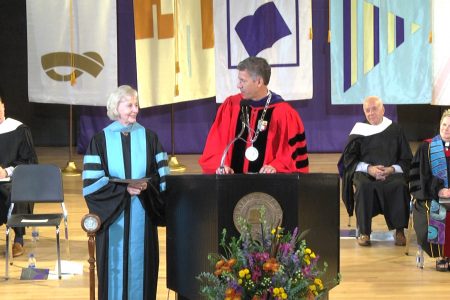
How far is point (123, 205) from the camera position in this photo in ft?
18.0

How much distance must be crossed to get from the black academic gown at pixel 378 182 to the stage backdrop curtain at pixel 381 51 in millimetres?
3834

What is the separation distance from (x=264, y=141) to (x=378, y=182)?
332cm

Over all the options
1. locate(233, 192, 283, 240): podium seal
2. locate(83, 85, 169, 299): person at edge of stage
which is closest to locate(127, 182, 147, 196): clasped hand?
locate(83, 85, 169, 299): person at edge of stage

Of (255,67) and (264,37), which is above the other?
(264,37)

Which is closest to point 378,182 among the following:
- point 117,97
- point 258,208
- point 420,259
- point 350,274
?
point 420,259

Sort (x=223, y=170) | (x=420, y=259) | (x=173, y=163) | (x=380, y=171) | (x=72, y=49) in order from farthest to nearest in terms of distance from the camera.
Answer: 1. (x=173, y=163)
2. (x=72, y=49)
3. (x=380, y=171)
4. (x=420, y=259)
5. (x=223, y=170)

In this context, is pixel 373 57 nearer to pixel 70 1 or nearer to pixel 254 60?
pixel 70 1

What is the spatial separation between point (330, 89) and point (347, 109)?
16.3 inches

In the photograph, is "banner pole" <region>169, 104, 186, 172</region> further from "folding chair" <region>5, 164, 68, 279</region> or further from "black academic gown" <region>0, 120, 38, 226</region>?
"folding chair" <region>5, 164, 68, 279</region>

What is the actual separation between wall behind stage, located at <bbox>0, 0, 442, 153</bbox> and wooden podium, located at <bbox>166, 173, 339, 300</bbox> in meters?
7.83

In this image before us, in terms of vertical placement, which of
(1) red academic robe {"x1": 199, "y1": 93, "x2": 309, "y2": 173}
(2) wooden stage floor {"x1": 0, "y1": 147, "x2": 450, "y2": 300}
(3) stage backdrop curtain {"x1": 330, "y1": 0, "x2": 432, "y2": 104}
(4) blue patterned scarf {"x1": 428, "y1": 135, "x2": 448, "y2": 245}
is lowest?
(2) wooden stage floor {"x1": 0, "y1": 147, "x2": 450, "y2": 300}

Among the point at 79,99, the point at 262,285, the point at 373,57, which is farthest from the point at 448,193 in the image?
the point at 79,99

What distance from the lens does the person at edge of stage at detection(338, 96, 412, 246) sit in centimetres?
861

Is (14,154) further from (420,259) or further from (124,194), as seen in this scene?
(420,259)
